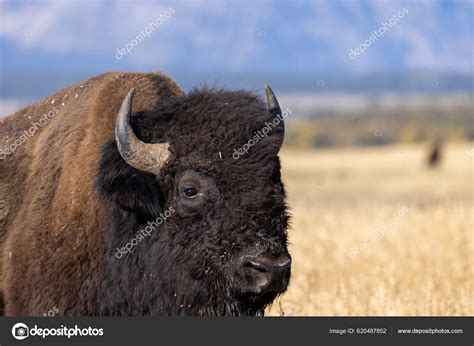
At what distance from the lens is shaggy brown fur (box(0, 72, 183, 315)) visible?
6.94 m

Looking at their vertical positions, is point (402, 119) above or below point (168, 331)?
above

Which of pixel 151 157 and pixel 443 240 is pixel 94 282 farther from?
pixel 443 240

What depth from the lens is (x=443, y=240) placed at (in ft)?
37.8

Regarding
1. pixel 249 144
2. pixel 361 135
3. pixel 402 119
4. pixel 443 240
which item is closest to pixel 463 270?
pixel 443 240

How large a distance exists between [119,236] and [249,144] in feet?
3.84

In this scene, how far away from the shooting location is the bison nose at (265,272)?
595cm
